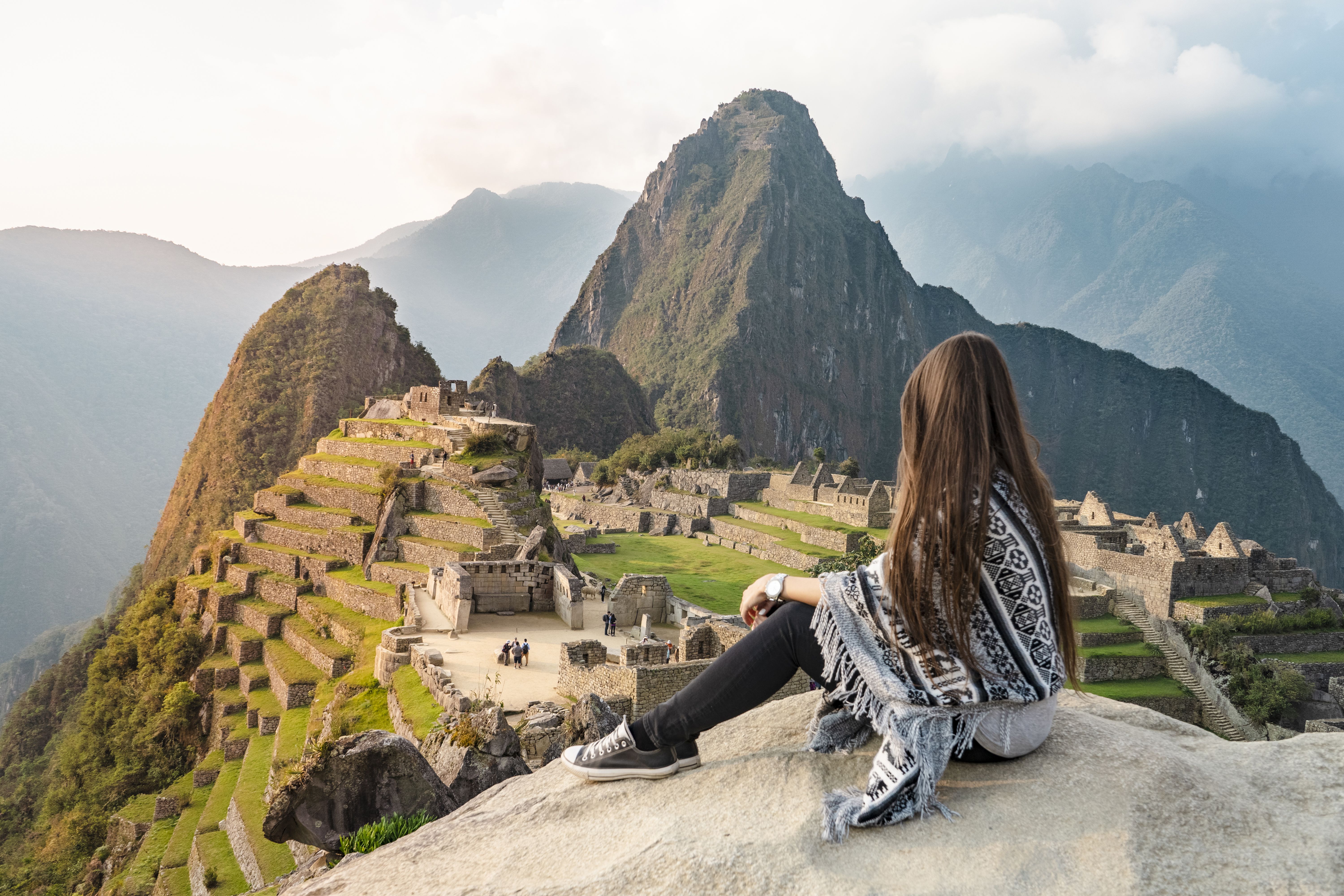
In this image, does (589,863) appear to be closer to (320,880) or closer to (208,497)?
(320,880)

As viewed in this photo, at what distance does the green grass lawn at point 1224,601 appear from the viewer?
25484 mm

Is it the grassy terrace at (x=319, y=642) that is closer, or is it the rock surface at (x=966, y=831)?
the rock surface at (x=966, y=831)

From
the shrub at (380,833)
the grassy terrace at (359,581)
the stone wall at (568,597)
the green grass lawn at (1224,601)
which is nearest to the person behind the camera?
the shrub at (380,833)

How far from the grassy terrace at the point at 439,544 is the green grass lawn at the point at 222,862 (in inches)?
339

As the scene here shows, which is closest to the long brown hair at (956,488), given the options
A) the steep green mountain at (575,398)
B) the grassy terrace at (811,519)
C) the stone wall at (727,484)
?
the grassy terrace at (811,519)

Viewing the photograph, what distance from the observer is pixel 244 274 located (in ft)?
566

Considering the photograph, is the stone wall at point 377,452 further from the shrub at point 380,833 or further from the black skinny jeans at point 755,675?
the black skinny jeans at point 755,675

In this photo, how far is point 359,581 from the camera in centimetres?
2170

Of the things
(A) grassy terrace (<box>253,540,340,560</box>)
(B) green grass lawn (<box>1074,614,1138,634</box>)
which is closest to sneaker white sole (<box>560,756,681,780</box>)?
(A) grassy terrace (<box>253,540,340,560</box>)

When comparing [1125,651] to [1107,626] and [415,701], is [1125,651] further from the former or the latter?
[415,701]

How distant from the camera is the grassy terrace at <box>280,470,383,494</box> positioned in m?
25.7

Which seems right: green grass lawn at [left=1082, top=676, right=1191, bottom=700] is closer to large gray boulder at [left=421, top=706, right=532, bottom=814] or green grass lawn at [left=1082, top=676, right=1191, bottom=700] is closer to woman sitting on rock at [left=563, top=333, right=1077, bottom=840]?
large gray boulder at [left=421, top=706, right=532, bottom=814]

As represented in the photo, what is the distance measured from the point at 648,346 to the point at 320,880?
14468 centimetres

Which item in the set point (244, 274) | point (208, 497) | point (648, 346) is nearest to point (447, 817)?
point (208, 497)
